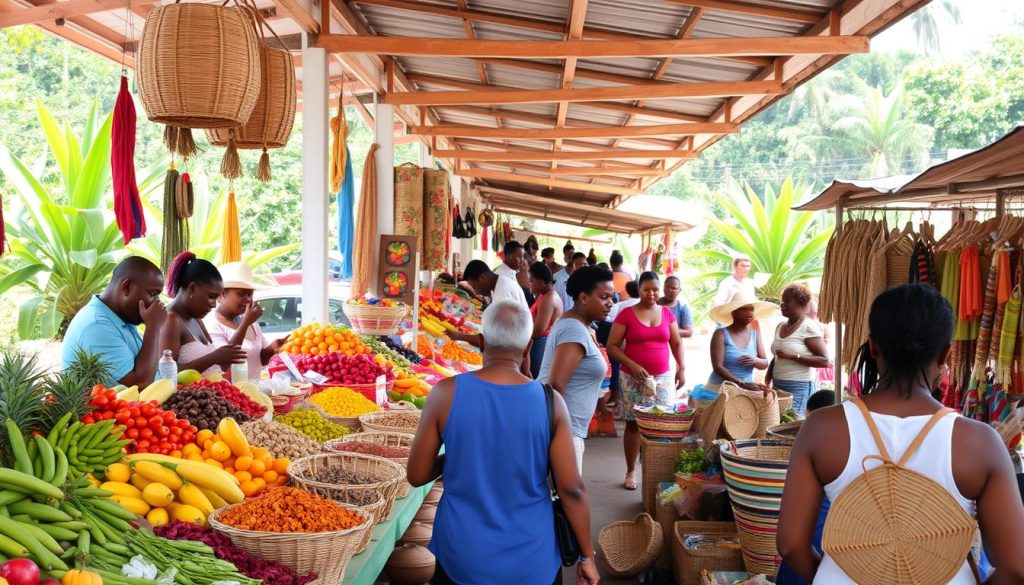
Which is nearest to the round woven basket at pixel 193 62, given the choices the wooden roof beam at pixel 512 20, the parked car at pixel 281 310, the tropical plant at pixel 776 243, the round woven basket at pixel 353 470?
the round woven basket at pixel 353 470

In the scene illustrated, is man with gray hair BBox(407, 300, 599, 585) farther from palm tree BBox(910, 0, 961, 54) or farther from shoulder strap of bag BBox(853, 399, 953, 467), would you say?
palm tree BBox(910, 0, 961, 54)

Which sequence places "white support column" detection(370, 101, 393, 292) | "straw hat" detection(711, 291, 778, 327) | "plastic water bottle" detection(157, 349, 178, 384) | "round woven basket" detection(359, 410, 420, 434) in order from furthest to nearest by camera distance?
"white support column" detection(370, 101, 393, 292)
"straw hat" detection(711, 291, 778, 327)
"round woven basket" detection(359, 410, 420, 434)
"plastic water bottle" detection(157, 349, 178, 384)

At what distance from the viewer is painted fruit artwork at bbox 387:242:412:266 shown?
25.9 feet

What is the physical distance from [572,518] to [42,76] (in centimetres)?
3051

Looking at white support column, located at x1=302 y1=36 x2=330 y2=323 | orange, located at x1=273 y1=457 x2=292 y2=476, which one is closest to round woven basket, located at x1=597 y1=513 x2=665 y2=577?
orange, located at x1=273 y1=457 x2=292 y2=476

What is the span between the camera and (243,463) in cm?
318

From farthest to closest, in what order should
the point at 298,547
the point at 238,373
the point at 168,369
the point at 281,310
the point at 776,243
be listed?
1. the point at 776,243
2. the point at 281,310
3. the point at 238,373
4. the point at 168,369
5. the point at 298,547

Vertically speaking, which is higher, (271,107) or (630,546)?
(271,107)

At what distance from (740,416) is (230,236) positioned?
404 cm

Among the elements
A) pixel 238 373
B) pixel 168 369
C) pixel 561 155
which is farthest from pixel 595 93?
pixel 168 369

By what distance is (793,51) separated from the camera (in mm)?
5641

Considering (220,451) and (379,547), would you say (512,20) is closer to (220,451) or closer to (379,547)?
(220,451)

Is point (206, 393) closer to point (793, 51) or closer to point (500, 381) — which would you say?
point (500, 381)

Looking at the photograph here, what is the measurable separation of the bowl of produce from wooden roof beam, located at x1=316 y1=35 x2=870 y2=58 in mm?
4120
